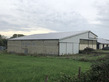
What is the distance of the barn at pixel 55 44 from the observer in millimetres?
31211

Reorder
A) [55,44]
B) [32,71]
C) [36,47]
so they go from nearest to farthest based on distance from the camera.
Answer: [32,71] → [55,44] → [36,47]

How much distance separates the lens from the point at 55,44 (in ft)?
101

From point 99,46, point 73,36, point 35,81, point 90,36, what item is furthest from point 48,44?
point 99,46

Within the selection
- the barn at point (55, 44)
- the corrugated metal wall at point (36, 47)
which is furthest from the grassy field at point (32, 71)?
the corrugated metal wall at point (36, 47)

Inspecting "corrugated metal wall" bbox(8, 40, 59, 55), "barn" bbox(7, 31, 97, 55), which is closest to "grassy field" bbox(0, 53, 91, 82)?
"barn" bbox(7, 31, 97, 55)

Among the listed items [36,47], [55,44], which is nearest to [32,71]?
[55,44]

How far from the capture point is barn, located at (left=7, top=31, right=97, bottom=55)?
3121cm

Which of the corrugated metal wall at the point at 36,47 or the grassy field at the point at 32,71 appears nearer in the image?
the grassy field at the point at 32,71

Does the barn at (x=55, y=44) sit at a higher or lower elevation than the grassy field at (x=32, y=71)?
higher

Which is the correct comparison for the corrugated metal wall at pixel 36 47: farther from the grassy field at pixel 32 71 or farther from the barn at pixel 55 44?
the grassy field at pixel 32 71

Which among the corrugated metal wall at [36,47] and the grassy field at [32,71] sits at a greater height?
the corrugated metal wall at [36,47]

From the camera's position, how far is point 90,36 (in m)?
41.7

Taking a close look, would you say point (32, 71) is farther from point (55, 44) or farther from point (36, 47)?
point (36, 47)

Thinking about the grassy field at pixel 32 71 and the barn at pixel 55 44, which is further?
the barn at pixel 55 44
